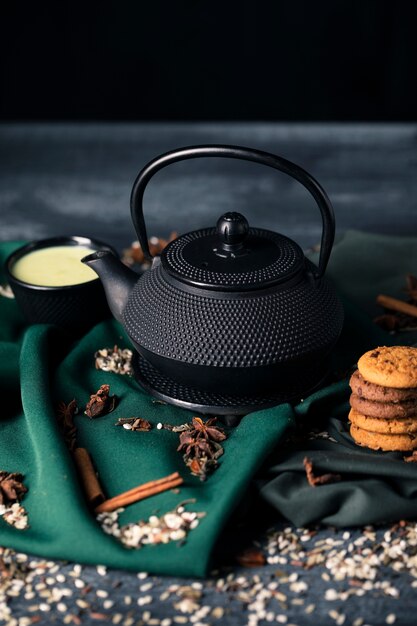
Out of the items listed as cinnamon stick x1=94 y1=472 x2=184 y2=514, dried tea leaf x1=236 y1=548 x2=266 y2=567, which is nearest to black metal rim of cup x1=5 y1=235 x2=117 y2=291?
cinnamon stick x1=94 y1=472 x2=184 y2=514

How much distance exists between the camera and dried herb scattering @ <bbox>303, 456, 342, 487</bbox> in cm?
182

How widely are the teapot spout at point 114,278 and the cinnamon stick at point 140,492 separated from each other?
489 millimetres

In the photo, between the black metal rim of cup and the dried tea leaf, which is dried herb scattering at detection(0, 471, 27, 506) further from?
the black metal rim of cup

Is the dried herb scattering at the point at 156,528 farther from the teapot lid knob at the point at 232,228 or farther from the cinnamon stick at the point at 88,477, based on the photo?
the teapot lid knob at the point at 232,228

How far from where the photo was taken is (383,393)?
6.05 feet

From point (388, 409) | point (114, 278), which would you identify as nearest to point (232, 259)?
point (114, 278)

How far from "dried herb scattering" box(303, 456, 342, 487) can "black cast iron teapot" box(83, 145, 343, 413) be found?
0.21 metres

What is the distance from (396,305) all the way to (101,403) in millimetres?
884

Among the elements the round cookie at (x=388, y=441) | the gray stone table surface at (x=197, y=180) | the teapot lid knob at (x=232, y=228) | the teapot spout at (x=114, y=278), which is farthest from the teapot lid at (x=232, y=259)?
the gray stone table surface at (x=197, y=180)

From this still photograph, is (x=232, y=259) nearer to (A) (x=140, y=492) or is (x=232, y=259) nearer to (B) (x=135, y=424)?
(B) (x=135, y=424)

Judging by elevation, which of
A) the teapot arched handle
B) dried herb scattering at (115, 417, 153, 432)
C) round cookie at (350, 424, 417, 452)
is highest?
the teapot arched handle

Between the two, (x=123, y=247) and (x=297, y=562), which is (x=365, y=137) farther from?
(x=297, y=562)

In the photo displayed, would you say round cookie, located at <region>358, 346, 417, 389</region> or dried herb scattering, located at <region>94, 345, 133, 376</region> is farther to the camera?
dried herb scattering, located at <region>94, 345, 133, 376</region>

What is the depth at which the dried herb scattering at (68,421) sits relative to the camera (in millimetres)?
1999
